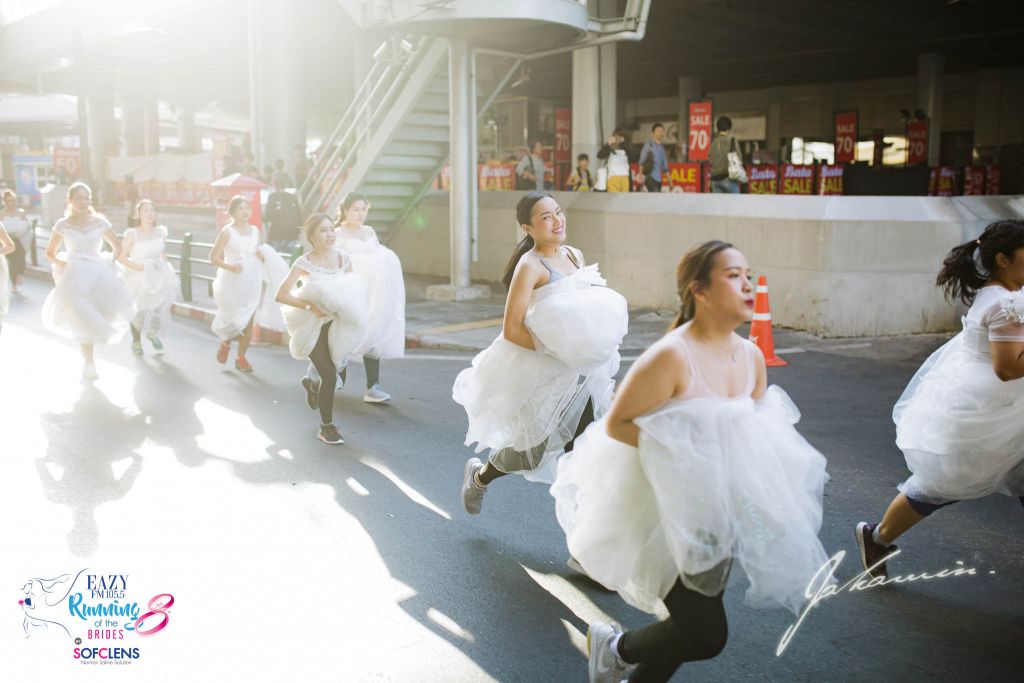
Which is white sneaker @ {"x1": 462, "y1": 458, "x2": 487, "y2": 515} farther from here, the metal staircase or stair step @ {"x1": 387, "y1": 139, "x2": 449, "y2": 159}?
stair step @ {"x1": 387, "y1": 139, "x2": 449, "y2": 159}

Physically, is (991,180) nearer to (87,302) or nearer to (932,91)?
(932,91)

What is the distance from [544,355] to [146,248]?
7683 mm

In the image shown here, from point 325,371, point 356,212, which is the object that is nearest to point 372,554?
point 325,371

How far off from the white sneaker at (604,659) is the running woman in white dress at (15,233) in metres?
15.3

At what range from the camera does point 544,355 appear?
468 cm

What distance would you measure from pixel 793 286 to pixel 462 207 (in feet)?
18.5

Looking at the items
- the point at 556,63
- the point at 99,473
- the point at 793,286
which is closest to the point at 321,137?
the point at 556,63

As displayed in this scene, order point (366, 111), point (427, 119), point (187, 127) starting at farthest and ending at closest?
point (187, 127), point (366, 111), point (427, 119)

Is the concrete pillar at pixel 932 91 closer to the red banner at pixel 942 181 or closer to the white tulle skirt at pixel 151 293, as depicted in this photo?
the red banner at pixel 942 181

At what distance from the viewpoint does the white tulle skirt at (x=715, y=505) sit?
9.73ft

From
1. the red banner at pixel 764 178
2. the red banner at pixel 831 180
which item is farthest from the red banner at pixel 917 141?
the red banner at pixel 831 180

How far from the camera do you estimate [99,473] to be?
625 centimetres

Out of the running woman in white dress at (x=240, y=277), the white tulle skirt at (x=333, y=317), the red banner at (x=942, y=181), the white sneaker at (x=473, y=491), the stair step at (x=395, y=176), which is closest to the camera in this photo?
the white sneaker at (x=473, y=491)

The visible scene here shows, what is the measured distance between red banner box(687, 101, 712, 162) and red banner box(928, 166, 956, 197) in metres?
5.20
